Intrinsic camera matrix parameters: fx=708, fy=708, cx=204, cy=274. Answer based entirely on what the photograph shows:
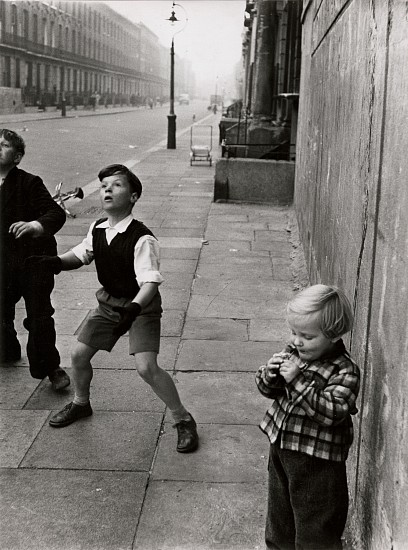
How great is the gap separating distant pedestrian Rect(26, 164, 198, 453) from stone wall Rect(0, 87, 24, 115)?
162 ft

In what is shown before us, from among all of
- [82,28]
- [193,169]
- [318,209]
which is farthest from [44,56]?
[318,209]

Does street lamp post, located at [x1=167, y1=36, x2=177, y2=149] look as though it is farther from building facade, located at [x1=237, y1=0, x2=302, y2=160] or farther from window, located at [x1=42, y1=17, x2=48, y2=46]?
window, located at [x1=42, y1=17, x2=48, y2=46]

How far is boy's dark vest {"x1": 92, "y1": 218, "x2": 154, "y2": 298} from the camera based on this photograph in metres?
3.53

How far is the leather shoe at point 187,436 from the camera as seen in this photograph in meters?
3.69

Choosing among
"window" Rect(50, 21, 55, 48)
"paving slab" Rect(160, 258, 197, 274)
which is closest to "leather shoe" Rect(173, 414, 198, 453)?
"paving slab" Rect(160, 258, 197, 274)

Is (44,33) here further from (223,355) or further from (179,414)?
(179,414)

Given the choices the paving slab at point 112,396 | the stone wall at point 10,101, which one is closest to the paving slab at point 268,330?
the paving slab at point 112,396

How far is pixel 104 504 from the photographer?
3178 millimetres

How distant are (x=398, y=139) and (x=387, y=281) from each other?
0.47 m

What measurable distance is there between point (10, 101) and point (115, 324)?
171 feet

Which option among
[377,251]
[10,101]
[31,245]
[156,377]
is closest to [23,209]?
[31,245]

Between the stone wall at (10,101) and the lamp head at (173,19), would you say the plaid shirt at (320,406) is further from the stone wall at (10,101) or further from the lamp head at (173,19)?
the stone wall at (10,101)

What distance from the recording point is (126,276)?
357 cm

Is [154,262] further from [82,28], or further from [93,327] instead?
[82,28]
